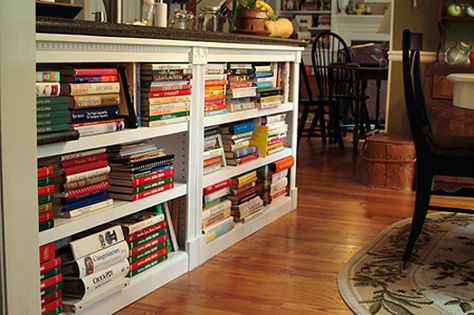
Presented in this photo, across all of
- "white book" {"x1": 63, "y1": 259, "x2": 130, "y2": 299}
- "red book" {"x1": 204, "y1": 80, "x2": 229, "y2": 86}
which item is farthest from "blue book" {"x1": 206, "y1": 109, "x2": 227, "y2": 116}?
"white book" {"x1": 63, "y1": 259, "x2": 130, "y2": 299}

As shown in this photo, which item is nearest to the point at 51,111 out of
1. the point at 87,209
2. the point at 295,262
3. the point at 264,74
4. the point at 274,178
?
the point at 87,209

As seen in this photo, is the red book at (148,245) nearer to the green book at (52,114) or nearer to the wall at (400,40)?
the green book at (52,114)

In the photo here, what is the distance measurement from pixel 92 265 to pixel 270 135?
178 centimetres

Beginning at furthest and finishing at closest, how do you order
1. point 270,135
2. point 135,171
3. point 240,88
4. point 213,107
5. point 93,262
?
point 270,135
point 240,88
point 213,107
point 135,171
point 93,262

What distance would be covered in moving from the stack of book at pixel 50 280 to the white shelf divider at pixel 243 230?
3.15 ft

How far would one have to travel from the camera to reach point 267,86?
3.80m

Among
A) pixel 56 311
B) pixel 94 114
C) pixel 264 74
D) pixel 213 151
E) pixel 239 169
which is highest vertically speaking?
pixel 264 74

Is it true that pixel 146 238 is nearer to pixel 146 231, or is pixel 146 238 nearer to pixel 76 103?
pixel 146 231

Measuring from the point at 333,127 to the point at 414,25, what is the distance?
5.78 ft

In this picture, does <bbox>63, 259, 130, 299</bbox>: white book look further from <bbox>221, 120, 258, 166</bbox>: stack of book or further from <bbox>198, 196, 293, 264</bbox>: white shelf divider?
<bbox>221, 120, 258, 166</bbox>: stack of book

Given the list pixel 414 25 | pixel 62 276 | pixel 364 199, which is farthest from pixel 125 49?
pixel 414 25

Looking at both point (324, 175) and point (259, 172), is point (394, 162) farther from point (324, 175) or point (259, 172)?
point (259, 172)

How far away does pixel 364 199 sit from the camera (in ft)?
15.1

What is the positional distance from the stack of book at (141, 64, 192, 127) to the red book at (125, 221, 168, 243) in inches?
14.9
